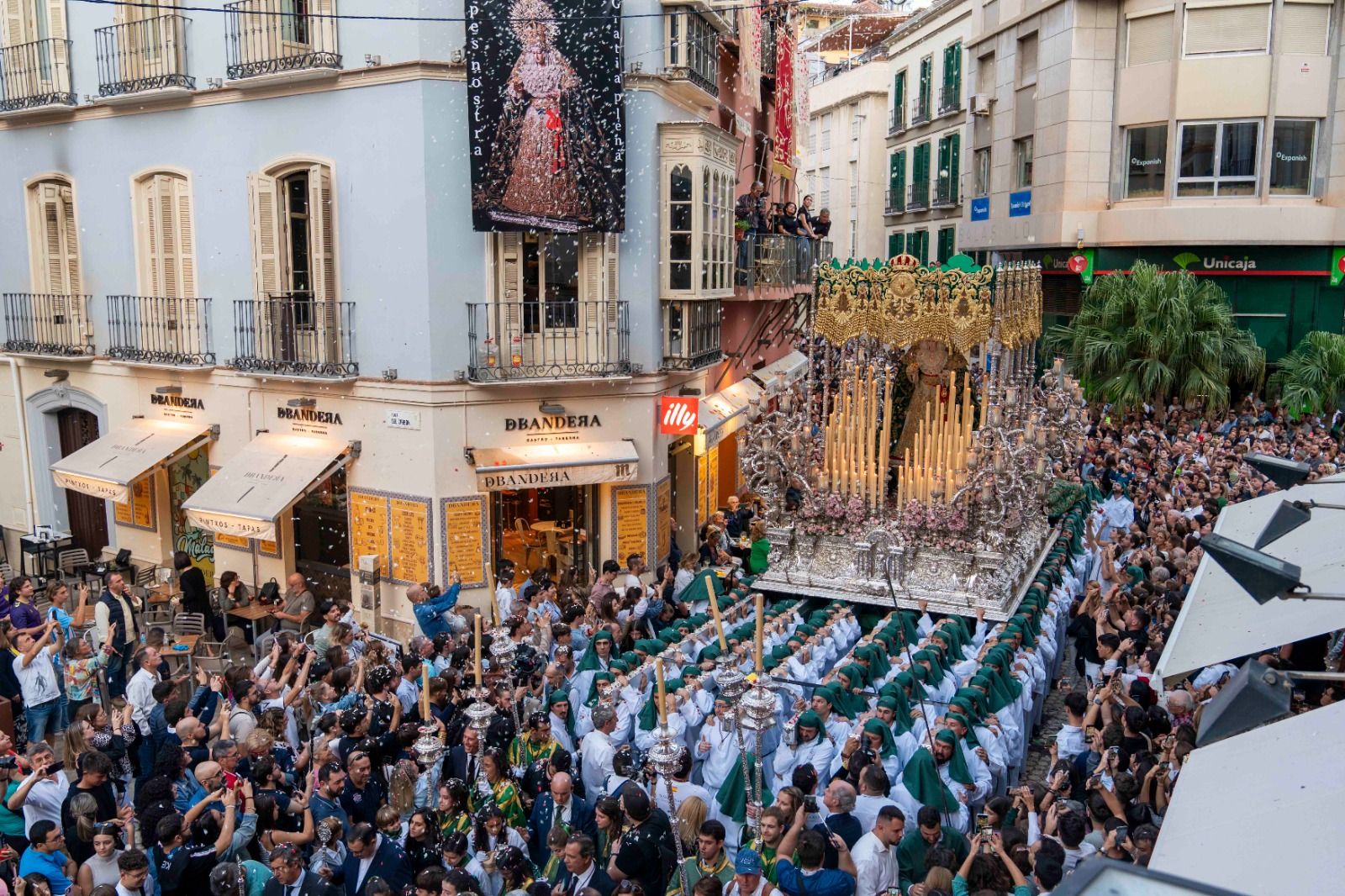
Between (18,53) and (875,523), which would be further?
(18,53)

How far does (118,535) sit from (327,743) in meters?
11.9

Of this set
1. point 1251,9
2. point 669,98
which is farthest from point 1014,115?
point 669,98

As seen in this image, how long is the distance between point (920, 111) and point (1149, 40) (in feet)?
39.1

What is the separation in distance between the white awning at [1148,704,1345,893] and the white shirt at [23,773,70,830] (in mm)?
6890

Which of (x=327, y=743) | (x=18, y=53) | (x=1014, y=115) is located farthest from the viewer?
(x=1014, y=115)

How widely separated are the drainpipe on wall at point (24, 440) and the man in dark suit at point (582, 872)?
15.6 m

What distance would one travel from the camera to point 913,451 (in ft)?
49.9

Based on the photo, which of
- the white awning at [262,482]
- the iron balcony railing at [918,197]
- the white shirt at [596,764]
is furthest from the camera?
the iron balcony railing at [918,197]

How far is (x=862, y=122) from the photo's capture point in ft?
136

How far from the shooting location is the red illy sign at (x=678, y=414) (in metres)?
15.8

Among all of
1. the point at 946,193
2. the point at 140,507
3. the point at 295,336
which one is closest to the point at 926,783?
the point at 295,336

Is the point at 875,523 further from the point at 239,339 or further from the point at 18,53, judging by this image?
the point at 18,53

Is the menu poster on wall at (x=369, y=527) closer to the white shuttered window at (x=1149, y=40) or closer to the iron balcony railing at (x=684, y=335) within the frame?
the iron balcony railing at (x=684, y=335)

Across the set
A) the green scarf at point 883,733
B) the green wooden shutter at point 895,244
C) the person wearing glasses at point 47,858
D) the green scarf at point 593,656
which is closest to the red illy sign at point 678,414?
the green scarf at point 593,656
